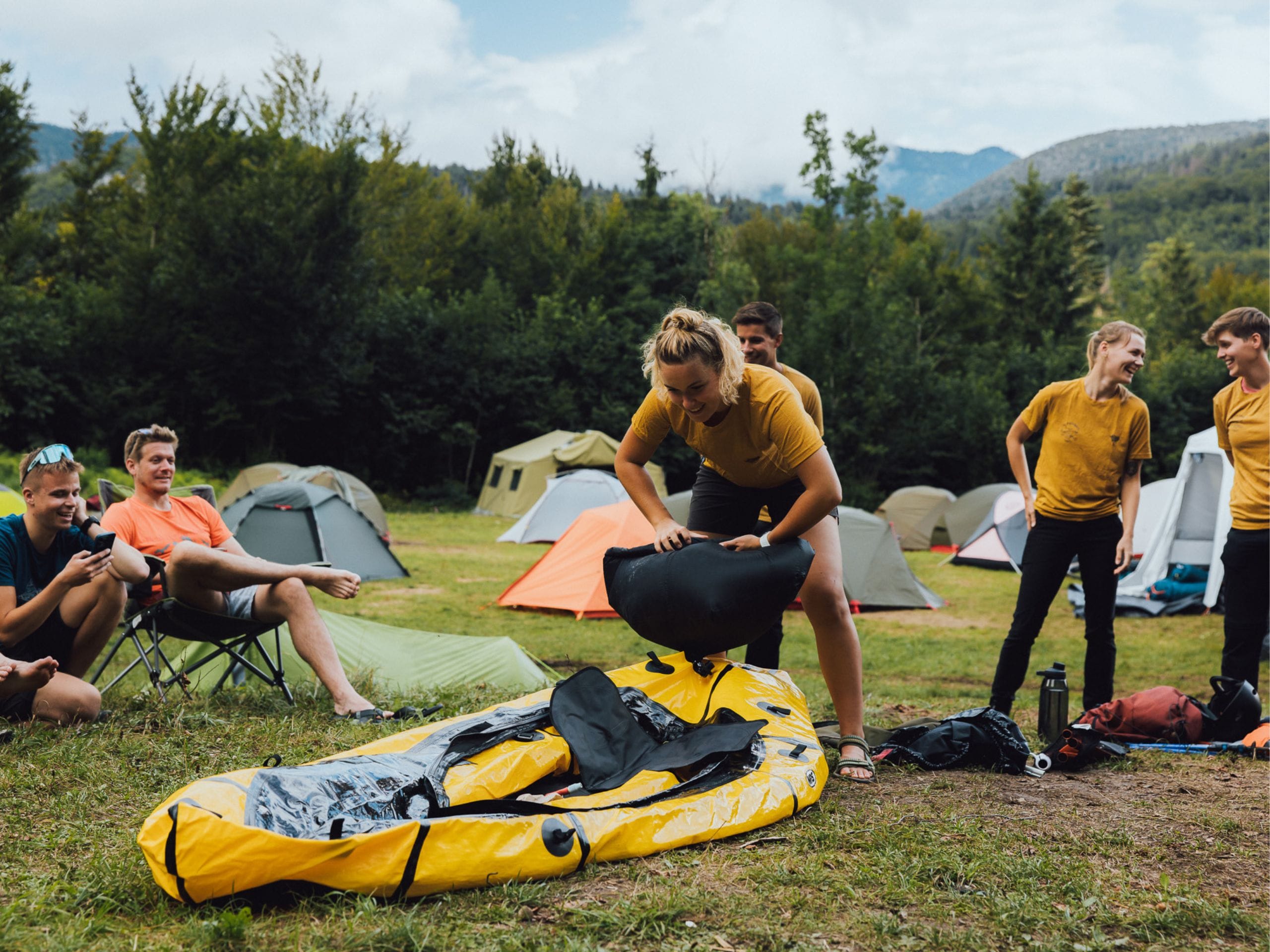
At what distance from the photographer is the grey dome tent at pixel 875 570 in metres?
10.1

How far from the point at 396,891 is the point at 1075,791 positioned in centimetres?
223

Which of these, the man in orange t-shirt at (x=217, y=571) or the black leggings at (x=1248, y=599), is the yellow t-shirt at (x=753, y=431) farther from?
the black leggings at (x=1248, y=599)

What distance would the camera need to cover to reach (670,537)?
124 inches

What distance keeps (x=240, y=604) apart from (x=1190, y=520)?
953 cm

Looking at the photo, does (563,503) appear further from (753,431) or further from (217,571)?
(753,431)

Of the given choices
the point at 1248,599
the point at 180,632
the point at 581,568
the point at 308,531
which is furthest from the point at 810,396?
the point at 308,531

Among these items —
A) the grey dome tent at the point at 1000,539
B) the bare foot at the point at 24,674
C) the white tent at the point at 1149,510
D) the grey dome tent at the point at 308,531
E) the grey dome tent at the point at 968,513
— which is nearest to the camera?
the bare foot at the point at 24,674

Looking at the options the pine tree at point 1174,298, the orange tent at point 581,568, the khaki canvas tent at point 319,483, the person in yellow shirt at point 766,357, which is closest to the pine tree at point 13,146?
the khaki canvas tent at point 319,483

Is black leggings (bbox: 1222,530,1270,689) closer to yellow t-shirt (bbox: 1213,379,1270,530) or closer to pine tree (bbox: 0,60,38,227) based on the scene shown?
yellow t-shirt (bbox: 1213,379,1270,530)

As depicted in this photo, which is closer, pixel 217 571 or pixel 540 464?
pixel 217 571

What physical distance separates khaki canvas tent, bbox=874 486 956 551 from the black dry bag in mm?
14545

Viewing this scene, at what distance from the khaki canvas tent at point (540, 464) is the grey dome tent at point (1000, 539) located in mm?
6505

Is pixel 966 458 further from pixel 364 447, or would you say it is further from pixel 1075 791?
pixel 1075 791

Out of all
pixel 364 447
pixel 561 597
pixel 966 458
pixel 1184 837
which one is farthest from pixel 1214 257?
pixel 1184 837
